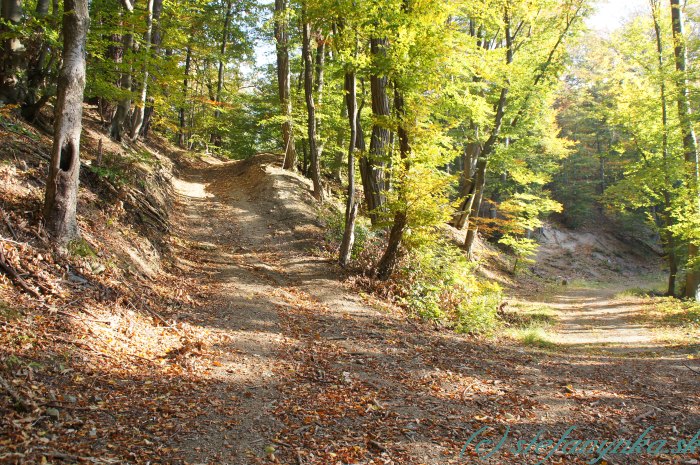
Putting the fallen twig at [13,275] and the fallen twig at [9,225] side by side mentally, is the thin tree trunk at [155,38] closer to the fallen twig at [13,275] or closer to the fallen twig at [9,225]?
the fallen twig at [9,225]

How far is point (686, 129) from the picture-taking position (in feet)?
51.3

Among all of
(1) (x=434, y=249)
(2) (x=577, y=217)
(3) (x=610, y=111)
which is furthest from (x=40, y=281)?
(2) (x=577, y=217)

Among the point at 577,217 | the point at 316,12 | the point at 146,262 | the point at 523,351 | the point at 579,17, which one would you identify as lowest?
the point at 523,351

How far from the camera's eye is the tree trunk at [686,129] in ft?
50.7

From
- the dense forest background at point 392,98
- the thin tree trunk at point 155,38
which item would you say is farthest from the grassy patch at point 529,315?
the thin tree trunk at point 155,38

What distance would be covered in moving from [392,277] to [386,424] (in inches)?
247

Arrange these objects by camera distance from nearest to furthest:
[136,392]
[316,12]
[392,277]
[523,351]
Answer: [136,392], [523,351], [316,12], [392,277]

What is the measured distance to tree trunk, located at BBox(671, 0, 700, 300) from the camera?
15.5 m

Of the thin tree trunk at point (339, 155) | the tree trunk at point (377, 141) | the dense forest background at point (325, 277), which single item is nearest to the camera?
the dense forest background at point (325, 277)

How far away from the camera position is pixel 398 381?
604 centimetres

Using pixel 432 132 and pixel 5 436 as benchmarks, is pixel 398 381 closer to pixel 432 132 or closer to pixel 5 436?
pixel 5 436

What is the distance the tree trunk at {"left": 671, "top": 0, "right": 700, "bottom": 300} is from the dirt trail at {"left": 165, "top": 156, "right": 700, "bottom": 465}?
9871mm

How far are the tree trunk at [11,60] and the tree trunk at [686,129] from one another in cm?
1919

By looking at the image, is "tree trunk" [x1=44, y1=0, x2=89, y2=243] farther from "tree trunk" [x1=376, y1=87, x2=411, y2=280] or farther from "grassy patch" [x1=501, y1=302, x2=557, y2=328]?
"grassy patch" [x1=501, y1=302, x2=557, y2=328]
